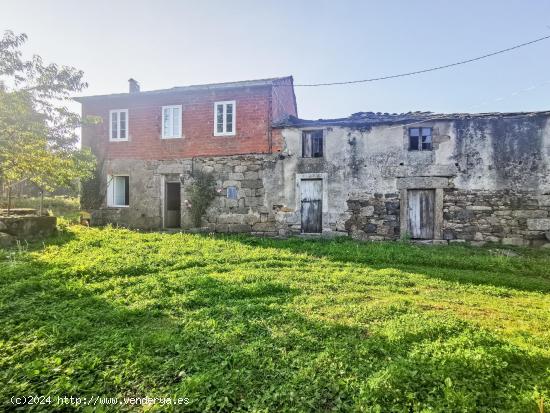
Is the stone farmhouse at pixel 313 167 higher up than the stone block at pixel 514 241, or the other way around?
the stone farmhouse at pixel 313 167

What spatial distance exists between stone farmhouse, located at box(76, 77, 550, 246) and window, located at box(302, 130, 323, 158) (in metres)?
0.04

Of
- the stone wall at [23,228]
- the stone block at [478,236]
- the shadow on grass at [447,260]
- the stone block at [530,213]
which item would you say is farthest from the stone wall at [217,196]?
the stone block at [530,213]

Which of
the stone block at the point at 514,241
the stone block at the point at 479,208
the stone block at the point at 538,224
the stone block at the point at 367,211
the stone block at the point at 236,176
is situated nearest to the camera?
the stone block at the point at 538,224

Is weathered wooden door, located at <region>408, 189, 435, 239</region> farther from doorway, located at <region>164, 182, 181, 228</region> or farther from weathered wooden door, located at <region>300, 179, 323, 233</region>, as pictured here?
doorway, located at <region>164, 182, 181, 228</region>

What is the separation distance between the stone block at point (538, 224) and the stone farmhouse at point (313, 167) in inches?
1.5

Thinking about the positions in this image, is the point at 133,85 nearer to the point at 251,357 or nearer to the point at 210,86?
the point at 210,86

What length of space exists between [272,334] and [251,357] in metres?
0.59

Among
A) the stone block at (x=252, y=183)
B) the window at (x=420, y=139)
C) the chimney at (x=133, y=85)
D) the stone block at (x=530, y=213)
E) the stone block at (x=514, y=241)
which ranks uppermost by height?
the chimney at (x=133, y=85)

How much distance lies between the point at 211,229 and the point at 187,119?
5006 mm

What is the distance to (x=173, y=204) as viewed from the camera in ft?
50.6

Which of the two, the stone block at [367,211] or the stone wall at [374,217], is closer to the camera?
the stone wall at [374,217]

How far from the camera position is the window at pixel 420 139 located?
38.0 feet

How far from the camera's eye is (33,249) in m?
8.29

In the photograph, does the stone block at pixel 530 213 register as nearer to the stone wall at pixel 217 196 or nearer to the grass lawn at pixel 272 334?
the grass lawn at pixel 272 334
